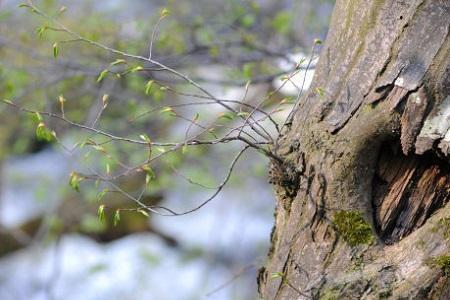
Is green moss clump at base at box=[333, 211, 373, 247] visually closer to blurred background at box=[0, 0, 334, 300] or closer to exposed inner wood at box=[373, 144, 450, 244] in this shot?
exposed inner wood at box=[373, 144, 450, 244]

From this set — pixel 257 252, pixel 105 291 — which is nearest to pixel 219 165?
pixel 257 252

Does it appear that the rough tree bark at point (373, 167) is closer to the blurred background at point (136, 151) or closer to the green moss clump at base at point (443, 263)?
the green moss clump at base at point (443, 263)

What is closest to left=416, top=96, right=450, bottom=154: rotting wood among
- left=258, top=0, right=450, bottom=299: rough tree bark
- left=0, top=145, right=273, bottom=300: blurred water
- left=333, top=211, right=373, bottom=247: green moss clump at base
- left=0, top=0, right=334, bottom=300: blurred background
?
left=258, top=0, right=450, bottom=299: rough tree bark

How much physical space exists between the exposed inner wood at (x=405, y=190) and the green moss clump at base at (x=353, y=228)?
0.08 metres

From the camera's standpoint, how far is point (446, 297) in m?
2.25

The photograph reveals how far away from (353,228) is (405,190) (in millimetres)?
215

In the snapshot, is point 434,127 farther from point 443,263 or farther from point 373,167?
point 443,263

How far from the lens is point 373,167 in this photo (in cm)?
241

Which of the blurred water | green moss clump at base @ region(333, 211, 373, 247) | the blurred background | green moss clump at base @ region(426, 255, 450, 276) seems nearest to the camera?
green moss clump at base @ region(426, 255, 450, 276)

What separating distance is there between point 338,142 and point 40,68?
336 centimetres

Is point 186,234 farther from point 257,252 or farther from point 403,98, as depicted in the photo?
point 403,98

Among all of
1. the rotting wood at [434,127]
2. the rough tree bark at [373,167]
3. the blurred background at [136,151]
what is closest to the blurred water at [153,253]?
the blurred background at [136,151]

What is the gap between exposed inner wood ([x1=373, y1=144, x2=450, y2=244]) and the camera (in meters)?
2.37

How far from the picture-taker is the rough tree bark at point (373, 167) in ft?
7.47
